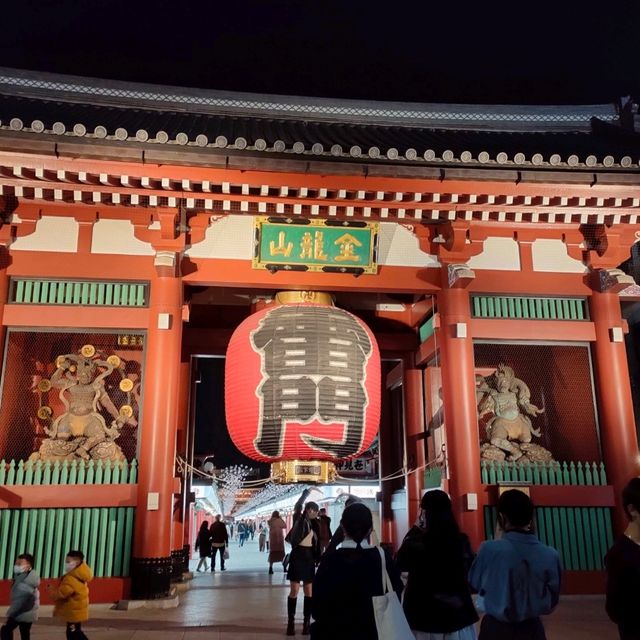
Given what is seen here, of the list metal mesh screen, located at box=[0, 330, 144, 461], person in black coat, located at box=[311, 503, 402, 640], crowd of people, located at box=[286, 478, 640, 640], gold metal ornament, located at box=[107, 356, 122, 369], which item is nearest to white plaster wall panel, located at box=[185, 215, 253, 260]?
metal mesh screen, located at box=[0, 330, 144, 461]

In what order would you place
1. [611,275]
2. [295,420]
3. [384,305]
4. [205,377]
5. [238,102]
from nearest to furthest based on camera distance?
[295,420]
[611,275]
[384,305]
[238,102]
[205,377]

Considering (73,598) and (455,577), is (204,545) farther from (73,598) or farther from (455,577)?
(455,577)

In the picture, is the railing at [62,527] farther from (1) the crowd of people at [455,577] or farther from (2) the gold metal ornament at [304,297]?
(1) the crowd of people at [455,577]

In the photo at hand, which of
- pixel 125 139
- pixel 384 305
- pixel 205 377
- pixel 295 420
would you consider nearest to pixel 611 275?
pixel 384 305

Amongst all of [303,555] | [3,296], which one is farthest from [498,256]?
[3,296]

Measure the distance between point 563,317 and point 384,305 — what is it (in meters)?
3.46

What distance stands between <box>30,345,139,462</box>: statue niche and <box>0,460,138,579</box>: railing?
0.78 feet

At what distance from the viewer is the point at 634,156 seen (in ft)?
28.7

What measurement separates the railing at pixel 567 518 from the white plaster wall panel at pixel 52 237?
6.47 meters

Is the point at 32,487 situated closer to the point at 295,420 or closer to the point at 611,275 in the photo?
the point at 295,420

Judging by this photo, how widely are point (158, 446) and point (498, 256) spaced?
556 centimetres

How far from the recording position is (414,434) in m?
11.5

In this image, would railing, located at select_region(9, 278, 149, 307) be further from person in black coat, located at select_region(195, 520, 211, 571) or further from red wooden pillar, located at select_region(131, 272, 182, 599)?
A: person in black coat, located at select_region(195, 520, 211, 571)

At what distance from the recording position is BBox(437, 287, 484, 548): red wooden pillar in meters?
8.18
